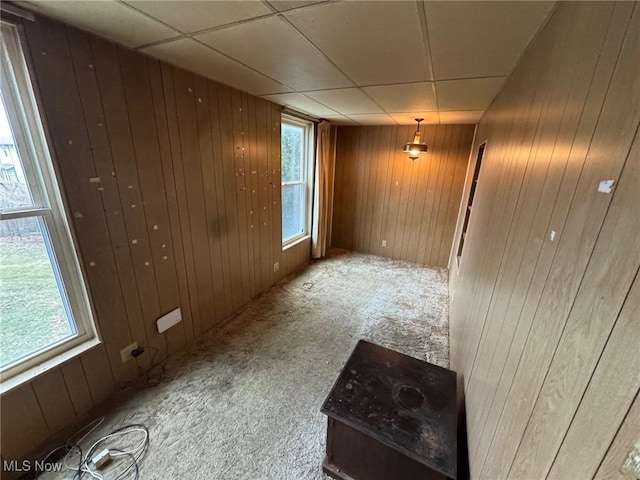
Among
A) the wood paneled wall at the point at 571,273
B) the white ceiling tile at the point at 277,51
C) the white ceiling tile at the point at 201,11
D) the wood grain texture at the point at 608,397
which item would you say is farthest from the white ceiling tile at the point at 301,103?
the wood grain texture at the point at 608,397

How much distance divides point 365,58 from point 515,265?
140 cm

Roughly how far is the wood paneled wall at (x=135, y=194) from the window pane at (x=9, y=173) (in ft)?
0.49

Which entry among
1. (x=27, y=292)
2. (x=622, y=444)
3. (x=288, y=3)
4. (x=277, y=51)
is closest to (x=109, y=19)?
(x=277, y=51)

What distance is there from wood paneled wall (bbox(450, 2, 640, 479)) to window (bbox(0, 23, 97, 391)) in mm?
2164

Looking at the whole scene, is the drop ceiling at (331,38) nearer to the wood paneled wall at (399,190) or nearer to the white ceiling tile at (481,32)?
the white ceiling tile at (481,32)

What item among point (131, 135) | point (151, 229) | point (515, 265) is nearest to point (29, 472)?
point (151, 229)

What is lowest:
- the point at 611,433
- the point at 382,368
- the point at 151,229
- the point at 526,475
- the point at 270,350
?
the point at 270,350

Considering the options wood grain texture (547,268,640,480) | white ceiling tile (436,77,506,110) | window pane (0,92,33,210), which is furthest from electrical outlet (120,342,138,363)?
white ceiling tile (436,77,506,110)

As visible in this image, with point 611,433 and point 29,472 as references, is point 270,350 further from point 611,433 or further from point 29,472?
point 611,433

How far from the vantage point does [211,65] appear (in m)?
1.81

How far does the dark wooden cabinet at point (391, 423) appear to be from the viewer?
45.3 inches

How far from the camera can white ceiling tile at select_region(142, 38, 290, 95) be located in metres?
1.55

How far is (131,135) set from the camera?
1.68 meters

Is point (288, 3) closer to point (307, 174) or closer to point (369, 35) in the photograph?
point (369, 35)
